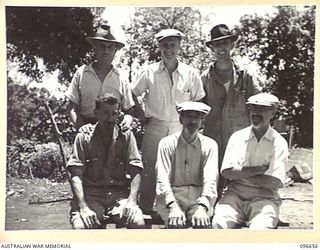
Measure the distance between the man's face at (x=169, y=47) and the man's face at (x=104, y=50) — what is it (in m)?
0.16

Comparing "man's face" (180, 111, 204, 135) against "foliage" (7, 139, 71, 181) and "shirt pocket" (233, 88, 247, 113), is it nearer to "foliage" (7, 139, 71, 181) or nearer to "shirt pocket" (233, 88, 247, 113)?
"shirt pocket" (233, 88, 247, 113)

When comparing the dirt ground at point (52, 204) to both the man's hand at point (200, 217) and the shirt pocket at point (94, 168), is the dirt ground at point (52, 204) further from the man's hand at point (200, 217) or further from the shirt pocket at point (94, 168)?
the man's hand at point (200, 217)

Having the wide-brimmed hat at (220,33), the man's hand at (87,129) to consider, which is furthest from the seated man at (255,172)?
the man's hand at (87,129)

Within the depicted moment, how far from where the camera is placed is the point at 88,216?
153 cm

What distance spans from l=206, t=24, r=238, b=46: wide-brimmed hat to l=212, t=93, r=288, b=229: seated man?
8.7 inches

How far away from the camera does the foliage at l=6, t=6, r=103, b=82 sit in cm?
167

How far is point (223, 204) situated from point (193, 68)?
0.45 meters

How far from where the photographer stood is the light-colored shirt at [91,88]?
1604 mm

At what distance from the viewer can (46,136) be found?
1.67 meters

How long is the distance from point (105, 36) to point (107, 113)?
27 centimetres

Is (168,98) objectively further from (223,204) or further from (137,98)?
(223,204)

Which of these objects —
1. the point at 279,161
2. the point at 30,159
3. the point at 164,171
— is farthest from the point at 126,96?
the point at 279,161

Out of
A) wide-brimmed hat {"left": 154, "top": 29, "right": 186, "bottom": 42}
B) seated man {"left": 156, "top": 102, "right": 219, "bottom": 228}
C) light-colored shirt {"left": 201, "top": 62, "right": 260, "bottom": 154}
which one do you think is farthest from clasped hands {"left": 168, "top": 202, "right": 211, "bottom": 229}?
wide-brimmed hat {"left": 154, "top": 29, "right": 186, "bottom": 42}

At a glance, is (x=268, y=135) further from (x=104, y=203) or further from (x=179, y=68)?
(x=104, y=203)
